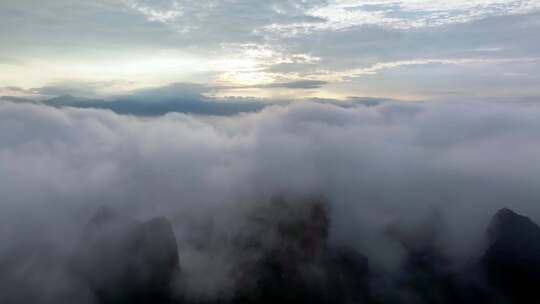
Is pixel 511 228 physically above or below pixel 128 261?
above

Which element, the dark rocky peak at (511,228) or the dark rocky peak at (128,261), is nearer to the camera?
the dark rocky peak at (128,261)

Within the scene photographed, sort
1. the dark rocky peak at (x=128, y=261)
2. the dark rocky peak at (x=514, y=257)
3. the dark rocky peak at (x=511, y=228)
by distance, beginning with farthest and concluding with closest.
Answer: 1. the dark rocky peak at (x=511, y=228)
2. the dark rocky peak at (x=128, y=261)
3. the dark rocky peak at (x=514, y=257)

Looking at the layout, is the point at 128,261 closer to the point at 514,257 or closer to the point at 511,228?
the point at 514,257

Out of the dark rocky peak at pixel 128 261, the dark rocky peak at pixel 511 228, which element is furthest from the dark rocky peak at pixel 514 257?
the dark rocky peak at pixel 128 261

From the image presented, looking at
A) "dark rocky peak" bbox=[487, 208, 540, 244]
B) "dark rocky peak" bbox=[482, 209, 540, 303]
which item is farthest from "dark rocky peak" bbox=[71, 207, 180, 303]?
"dark rocky peak" bbox=[487, 208, 540, 244]

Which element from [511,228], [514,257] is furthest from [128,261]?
[511,228]

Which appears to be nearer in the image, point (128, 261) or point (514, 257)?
point (514, 257)

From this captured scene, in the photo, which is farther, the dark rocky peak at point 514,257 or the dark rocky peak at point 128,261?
the dark rocky peak at point 128,261

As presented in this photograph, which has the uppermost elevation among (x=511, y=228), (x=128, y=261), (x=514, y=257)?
(x=511, y=228)

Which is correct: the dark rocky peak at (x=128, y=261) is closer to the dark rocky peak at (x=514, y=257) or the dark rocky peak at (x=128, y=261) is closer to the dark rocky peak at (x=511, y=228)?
the dark rocky peak at (x=514, y=257)

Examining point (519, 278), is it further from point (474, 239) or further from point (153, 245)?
point (153, 245)

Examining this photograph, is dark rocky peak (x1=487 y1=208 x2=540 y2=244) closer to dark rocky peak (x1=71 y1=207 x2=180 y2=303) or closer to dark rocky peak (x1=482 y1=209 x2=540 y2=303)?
dark rocky peak (x1=482 y1=209 x2=540 y2=303)

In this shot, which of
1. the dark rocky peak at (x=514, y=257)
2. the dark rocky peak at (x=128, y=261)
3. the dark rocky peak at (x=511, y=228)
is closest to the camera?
the dark rocky peak at (x=514, y=257)

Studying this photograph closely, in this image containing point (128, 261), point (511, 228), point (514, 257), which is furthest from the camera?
point (511, 228)
